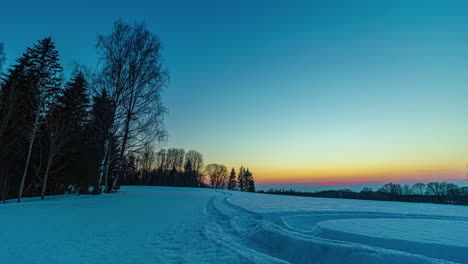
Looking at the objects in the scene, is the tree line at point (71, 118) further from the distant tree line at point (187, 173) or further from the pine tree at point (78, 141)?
the distant tree line at point (187, 173)

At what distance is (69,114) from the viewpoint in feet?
47.7

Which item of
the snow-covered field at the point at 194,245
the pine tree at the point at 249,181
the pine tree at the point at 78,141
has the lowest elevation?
the pine tree at the point at 249,181

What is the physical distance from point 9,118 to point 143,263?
1431cm

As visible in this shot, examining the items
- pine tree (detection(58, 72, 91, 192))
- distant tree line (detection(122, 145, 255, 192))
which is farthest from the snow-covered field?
distant tree line (detection(122, 145, 255, 192))

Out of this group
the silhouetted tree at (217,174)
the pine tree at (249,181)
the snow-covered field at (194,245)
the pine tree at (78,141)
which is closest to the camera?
the snow-covered field at (194,245)

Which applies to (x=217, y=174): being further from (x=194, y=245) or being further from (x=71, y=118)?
(x=194, y=245)

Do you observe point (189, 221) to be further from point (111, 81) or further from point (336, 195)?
point (336, 195)

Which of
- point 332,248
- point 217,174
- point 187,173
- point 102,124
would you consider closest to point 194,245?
point 332,248

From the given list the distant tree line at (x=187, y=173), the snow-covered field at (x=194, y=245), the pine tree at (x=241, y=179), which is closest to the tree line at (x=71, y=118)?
the snow-covered field at (x=194, y=245)

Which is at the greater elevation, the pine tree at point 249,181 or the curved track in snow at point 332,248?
the curved track in snow at point 332,248

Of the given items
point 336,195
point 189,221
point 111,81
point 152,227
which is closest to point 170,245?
point 152,227

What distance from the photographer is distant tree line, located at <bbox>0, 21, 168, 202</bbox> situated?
37.5 ft

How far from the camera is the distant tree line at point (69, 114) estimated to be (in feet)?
37.5

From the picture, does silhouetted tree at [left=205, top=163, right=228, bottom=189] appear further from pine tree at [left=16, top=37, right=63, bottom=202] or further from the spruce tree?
pine tree at [left=16, top=37, right=63, bottom=202]
